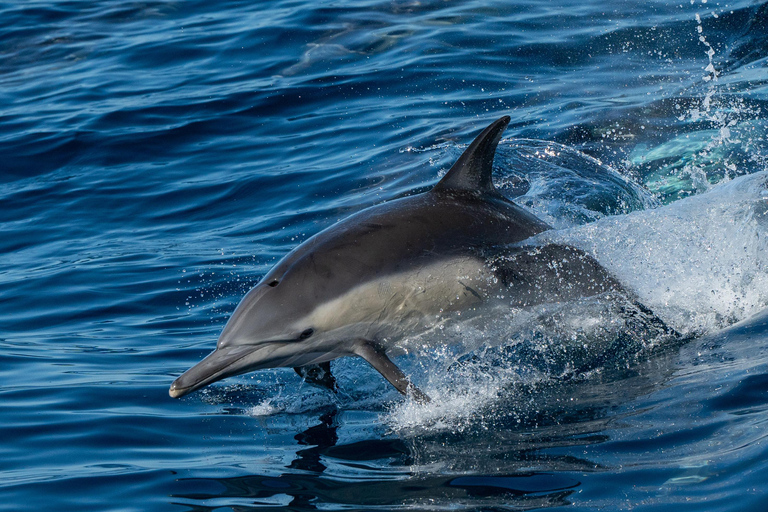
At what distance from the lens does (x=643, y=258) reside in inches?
252

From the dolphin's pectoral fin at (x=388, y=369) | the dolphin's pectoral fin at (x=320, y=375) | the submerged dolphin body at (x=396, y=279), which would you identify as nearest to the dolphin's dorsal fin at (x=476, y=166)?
the submerged dolphin body at (x=396, y=279)

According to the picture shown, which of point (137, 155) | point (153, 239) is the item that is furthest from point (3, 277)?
point (137, 155)

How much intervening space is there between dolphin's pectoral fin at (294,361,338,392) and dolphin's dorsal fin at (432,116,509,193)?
4.41 feet

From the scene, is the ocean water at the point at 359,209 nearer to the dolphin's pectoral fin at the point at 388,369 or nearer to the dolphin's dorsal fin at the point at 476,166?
the dolphin's pectoral fin at the point at 388,369

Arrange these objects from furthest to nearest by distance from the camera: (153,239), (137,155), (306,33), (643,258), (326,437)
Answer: (306,33) → (137,155) → (153,239) → (643,258) → (326,437)

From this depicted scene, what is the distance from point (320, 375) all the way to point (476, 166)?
1663 mm

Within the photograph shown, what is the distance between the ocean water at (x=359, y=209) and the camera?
4.61 meters

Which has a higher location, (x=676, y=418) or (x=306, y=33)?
(x=306, y=33)

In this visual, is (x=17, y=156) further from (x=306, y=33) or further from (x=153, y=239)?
(x=306, y=33)

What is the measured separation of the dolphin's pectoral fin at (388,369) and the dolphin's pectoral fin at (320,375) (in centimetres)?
48

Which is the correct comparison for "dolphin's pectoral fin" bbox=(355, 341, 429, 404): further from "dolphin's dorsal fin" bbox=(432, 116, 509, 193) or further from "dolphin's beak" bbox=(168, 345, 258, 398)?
"dolphin's dorsal fin" bbox=(432, 116, 509, 193)

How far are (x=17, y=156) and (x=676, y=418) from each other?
10.1 meters

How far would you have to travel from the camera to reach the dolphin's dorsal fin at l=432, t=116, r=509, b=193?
5758mm

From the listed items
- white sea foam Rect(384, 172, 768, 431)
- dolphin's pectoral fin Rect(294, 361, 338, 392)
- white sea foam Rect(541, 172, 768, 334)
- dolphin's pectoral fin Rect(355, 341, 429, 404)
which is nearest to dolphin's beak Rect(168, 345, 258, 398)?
dolphin's pectoral fin Rect(355, 341, 429, 404)
